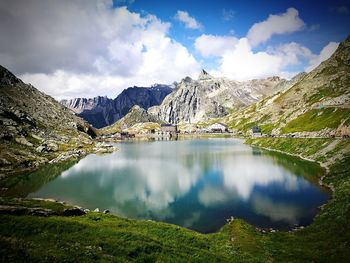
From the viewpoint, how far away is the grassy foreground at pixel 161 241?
22594mm

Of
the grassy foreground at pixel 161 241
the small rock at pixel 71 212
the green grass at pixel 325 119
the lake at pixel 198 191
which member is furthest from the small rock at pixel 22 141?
the green grass at pixel 325 119

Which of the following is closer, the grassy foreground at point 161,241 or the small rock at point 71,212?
the grassy foreground at point 161,241

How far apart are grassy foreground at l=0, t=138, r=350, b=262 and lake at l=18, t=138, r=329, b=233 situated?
6.52m

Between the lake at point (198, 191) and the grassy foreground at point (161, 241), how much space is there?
6.52 metres

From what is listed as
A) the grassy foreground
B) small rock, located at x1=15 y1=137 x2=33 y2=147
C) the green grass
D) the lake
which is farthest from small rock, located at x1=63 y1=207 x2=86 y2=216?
the green grass

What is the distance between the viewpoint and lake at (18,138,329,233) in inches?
2212

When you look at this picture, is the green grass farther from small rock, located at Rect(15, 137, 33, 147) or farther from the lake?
small rock, located at Rect(15, 137, 33, 147)

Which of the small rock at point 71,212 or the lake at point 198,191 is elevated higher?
the small rock at point 71,212

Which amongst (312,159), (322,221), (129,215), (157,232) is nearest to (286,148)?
(312,159)

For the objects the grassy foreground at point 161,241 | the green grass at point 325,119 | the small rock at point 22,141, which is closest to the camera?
the grassy foreground at point 161,241

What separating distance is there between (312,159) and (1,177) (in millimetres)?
126879

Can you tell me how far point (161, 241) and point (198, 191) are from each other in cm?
4297

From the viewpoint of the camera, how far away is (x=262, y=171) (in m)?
102

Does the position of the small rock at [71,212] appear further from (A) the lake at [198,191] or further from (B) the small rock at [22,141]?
(B) the small rock at [22,141]
